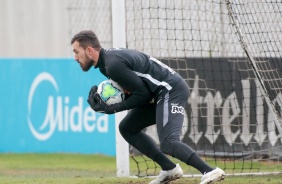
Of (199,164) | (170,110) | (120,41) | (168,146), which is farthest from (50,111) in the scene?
(199,164)

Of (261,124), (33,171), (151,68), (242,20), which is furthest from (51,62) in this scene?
(151,68)

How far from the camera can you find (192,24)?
1316cm

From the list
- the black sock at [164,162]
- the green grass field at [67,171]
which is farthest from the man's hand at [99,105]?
the green grass field at [67,171]

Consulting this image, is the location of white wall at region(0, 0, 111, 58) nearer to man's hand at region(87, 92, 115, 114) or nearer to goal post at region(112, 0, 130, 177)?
goal post at region(112, 0, 130, 177)

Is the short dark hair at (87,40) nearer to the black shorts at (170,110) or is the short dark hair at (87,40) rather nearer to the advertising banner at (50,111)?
the black shorts at (170,110)

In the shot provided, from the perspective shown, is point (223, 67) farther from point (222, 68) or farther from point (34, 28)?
point (34, 28)

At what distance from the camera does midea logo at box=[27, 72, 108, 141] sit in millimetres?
16688

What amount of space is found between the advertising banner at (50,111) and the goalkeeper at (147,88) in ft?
23.0

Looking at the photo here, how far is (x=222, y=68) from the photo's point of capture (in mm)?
14703

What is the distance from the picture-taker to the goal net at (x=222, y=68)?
1238 cm

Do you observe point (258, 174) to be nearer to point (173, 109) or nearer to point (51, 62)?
point (173, 109)

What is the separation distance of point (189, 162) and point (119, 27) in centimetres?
306

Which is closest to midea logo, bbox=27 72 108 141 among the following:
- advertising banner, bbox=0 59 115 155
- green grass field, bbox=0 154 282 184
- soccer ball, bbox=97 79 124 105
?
advertising banner, bbox=0 59 115 155

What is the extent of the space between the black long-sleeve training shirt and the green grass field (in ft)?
4.68
